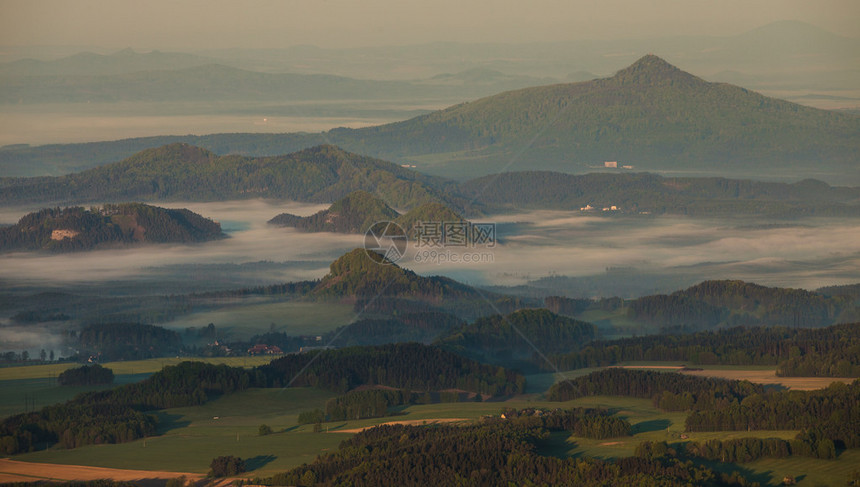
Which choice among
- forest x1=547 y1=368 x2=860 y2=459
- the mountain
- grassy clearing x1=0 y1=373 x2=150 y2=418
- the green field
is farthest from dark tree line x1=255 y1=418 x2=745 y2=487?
the mountain

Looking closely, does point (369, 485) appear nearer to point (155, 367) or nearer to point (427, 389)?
point (427, 389)

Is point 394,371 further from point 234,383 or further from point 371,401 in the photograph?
point 371,401

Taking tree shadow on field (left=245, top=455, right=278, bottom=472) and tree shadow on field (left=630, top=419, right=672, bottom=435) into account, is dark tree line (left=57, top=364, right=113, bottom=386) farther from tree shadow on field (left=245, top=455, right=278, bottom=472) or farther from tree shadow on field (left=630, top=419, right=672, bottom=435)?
tree shadow on field (left=630, top=419, right=672, bottom=435)

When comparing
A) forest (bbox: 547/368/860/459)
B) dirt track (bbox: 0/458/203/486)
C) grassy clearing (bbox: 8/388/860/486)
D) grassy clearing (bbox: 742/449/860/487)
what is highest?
forest (bbox: 547/368/860/459)

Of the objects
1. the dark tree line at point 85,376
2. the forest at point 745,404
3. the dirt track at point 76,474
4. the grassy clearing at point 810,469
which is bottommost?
the grassy clearing at point 810,469

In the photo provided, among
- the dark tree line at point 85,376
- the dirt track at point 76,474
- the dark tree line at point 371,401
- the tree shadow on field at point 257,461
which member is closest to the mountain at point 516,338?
the dark tree line at point 371,401

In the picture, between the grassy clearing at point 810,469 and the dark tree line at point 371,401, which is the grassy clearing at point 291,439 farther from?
the dark tree line at point 371,401
